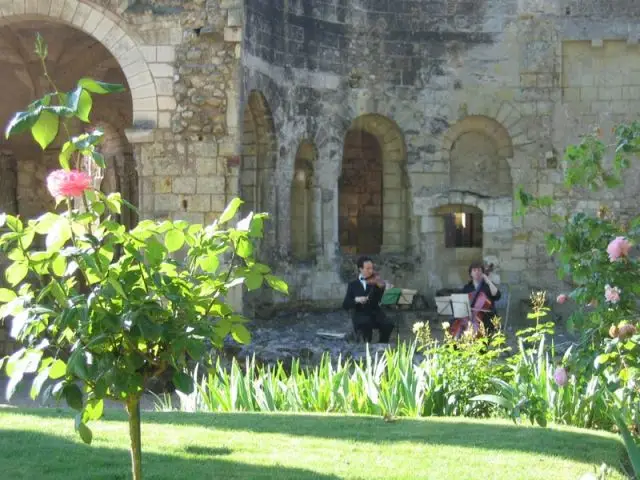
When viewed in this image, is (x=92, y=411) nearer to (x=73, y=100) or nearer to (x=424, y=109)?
(x=73, y=100)

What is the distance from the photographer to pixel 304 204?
17.7 meters

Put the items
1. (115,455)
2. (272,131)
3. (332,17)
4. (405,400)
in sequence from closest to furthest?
1. (115,455)
2. (405,400)
3. (272,131)
4. (332,17)

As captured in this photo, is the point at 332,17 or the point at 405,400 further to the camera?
the point at 332,17

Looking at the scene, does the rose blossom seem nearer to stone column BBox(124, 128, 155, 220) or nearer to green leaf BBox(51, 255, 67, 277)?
green leaf BBox(51, 255, 67, 277)

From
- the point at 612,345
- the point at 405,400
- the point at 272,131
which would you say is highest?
the point at 272,131

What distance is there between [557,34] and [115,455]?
520 inches

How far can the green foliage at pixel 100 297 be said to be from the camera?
183 inches

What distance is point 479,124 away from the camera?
1836 centimetres

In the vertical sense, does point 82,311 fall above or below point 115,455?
above

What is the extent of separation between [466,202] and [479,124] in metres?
1.36

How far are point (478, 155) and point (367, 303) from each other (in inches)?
218

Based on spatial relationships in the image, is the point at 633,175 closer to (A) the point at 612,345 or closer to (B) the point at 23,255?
(A) the point at 612,345

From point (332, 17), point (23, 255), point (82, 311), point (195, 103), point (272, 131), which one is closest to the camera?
point (82, 311)

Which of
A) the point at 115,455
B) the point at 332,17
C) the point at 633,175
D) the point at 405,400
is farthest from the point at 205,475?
the point at 633,175
